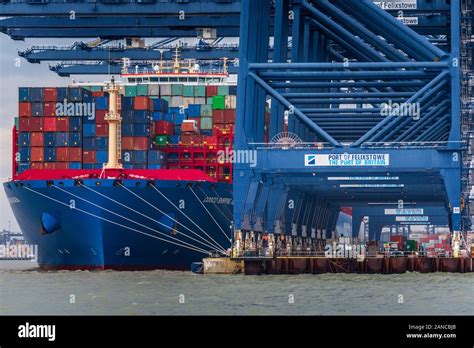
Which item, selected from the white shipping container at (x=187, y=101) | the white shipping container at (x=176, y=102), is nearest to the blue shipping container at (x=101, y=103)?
the white shipping container at (x=187, y=101)

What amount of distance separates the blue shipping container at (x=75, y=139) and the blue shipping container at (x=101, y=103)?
69.4 inches

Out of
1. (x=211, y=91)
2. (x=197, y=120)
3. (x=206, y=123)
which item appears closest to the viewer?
(x=206, y=123)

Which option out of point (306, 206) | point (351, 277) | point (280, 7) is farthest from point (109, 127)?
point (306, 206)

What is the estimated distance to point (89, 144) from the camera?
60688 mm

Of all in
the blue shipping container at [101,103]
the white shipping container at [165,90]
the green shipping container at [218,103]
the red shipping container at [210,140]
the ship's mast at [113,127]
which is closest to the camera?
the ship's mast at [113,127]

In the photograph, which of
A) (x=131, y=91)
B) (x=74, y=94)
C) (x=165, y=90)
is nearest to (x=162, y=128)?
(x=74, y=94)

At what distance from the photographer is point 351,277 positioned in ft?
164

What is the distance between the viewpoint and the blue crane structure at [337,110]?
169ft

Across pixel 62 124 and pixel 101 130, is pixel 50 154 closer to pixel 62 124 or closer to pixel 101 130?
pixel 62 124

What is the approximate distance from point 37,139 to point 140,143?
17.2 feet

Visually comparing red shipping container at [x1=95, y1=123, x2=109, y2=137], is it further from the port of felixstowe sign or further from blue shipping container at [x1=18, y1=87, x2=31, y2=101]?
the port of felixstowe sign

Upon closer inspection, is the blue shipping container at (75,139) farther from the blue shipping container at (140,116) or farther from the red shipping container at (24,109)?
the blue shipping container at (140,116)
